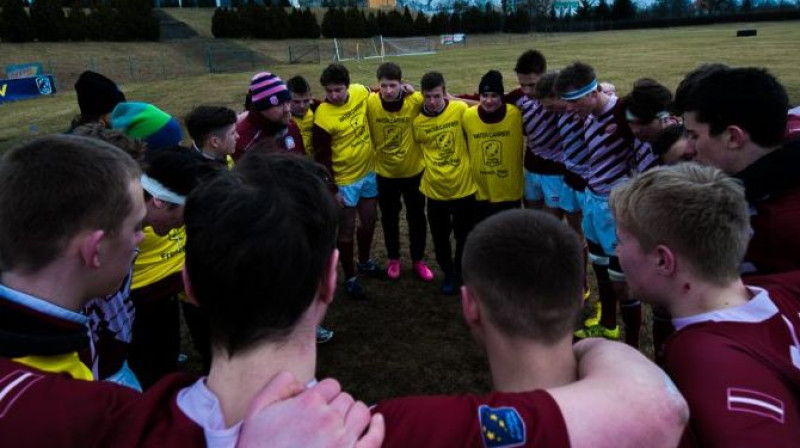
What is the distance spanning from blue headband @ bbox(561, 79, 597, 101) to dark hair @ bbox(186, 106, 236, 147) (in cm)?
257

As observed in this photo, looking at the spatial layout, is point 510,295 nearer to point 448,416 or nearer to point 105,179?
point 448,416

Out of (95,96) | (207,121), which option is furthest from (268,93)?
(95,96)

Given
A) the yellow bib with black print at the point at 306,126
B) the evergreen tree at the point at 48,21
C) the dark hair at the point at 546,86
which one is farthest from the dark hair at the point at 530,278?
the evergreen tree at the point at 48,21

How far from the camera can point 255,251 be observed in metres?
1.24

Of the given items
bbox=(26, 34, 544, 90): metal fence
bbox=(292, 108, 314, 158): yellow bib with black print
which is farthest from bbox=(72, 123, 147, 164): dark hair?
bbox=(26, 34, 544, 90): metal fence

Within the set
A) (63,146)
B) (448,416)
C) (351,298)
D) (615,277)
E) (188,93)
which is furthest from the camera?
(188,93)

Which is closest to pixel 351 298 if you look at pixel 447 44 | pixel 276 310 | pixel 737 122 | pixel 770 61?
pixel 737 122

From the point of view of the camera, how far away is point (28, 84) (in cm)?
2444

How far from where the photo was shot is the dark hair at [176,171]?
284 centimetres

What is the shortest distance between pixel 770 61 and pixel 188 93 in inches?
970

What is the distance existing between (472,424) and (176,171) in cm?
222

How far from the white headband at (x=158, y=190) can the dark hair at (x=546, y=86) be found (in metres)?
3.16

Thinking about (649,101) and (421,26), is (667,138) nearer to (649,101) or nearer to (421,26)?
(649,101)

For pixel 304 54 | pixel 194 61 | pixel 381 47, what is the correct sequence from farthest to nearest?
pixel 381 47 → pixel 304 54 → pixel 194 61
